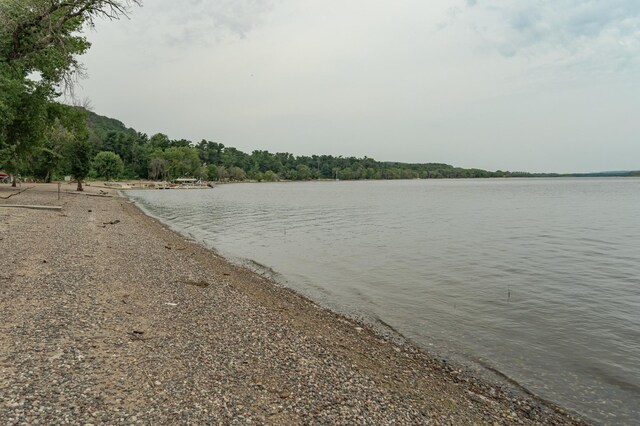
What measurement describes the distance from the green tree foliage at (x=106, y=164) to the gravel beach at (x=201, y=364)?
13328cm

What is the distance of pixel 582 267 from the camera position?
57.6 feet

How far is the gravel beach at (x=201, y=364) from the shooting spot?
5180mm

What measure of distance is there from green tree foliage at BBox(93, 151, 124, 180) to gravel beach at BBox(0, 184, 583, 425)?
13328cm

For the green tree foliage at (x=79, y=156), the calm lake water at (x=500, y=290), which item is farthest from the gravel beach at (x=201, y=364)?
the green tree foliage at (x=79, y=156)

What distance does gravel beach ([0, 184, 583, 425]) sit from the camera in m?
5.18

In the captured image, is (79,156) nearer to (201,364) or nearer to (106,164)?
(201,364)

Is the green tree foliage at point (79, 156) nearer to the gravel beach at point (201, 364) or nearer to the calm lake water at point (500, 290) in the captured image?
the calm lake water at point (500, 290)

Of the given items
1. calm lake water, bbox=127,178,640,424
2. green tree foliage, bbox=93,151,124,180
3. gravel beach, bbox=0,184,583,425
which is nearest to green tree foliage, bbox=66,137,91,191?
calm lake water, bbox=127,178,640,424

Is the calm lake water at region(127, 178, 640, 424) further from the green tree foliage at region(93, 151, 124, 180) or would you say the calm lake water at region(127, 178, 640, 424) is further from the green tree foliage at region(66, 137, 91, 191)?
the green tree foliage at region(93, 151, 124, 180)

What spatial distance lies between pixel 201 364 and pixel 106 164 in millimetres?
141905

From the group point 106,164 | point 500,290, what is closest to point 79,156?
point 500,290

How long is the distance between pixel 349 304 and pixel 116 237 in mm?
13394

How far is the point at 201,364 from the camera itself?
6.54m

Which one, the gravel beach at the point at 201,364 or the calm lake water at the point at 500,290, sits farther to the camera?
the calm lake water at the point at 500,290
